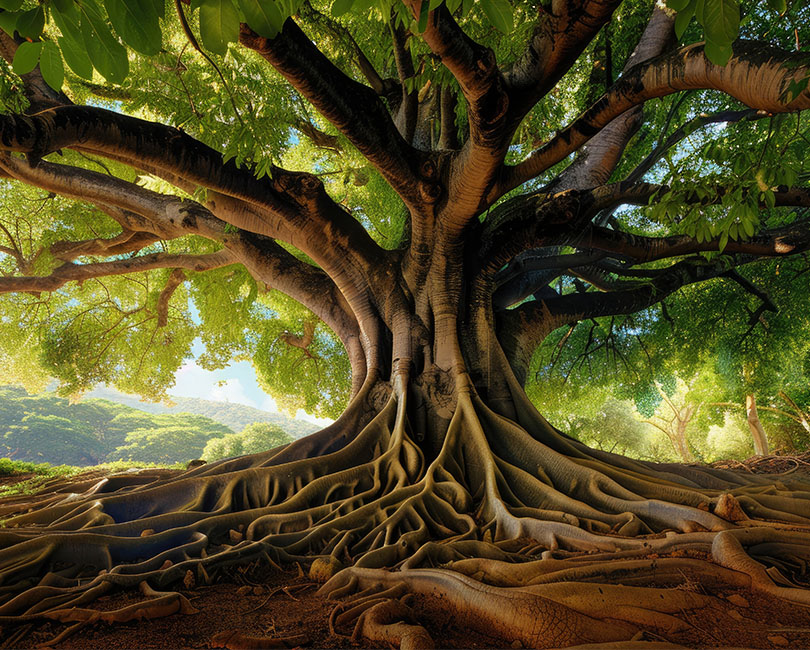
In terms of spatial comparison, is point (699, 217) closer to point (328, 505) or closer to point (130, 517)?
point (328, 505)

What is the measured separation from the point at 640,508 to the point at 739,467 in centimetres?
455

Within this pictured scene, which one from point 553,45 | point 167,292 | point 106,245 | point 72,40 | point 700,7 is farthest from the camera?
point 167,292

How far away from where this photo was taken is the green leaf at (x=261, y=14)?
1.23 metres

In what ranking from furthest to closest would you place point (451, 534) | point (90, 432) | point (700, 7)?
point (90, 432)
point (451, 534)
point (700, 7)

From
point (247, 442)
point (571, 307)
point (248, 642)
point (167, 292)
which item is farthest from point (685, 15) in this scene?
point (247, 442)

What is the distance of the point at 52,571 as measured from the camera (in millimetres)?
2586

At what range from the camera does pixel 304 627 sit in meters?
1.94

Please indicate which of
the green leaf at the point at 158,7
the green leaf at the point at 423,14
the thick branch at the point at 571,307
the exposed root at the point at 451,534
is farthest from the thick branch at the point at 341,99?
the thick branch at the point at 571,307

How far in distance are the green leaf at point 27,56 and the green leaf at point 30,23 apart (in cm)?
5

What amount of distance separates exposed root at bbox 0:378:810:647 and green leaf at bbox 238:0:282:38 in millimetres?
2074

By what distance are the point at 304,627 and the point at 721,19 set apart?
8.74 feet

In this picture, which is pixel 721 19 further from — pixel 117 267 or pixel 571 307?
pixel 117 267

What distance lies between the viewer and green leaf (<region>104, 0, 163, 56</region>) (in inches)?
44.4

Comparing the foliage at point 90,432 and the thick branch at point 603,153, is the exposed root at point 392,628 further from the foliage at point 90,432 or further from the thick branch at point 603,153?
the foliage at point 90,432
